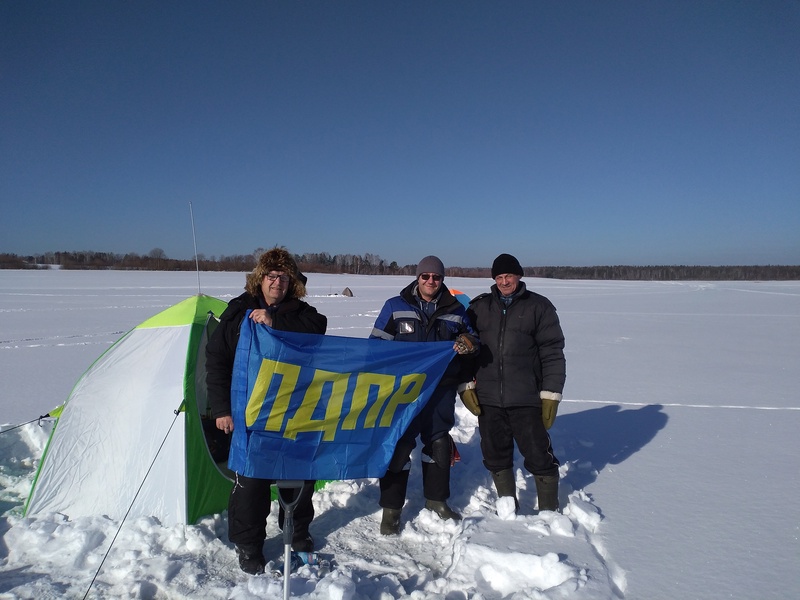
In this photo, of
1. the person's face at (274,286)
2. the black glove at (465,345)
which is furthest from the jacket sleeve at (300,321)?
the black glove at (465,345)

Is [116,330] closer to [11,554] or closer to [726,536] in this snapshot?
[11,554]

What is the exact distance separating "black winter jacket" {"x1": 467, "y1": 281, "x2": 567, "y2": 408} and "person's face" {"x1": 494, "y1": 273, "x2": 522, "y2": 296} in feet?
0.14

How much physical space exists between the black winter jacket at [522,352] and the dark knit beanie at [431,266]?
0.42 meters

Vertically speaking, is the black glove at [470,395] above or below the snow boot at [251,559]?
above

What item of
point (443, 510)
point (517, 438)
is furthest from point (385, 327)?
point (443, 510)

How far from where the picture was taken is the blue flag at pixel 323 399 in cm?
274

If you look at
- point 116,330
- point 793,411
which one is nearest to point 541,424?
point 793,411

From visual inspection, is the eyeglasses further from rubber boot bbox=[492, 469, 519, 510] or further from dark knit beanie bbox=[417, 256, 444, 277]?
rubber boot bbox=[492, 469, 519, 510]

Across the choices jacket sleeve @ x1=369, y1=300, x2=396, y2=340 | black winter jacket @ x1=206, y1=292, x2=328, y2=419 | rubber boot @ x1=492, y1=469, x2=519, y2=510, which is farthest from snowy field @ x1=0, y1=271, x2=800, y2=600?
jacket sleeve @ x1=369, y1=300, x2=396, y2=340

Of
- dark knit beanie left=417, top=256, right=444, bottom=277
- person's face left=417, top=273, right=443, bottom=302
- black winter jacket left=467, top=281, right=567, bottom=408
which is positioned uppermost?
dark knit beanie left=417, top=256, right=444, bottom=277

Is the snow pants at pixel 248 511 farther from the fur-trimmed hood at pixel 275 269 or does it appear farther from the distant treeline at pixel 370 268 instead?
the distant treeline at pixel 370 268

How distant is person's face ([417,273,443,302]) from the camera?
332 centimetres

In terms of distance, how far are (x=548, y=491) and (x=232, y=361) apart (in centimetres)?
225

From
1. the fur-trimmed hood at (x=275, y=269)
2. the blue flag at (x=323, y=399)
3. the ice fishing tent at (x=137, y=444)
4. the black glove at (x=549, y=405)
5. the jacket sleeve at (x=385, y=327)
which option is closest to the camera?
the blue flag at (x=323, y=399)
